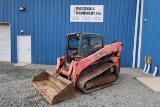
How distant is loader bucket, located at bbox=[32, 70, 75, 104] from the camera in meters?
5.66

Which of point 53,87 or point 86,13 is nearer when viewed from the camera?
point 53,87

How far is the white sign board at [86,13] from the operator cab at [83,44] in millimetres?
4125

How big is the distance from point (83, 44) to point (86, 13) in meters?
4.88

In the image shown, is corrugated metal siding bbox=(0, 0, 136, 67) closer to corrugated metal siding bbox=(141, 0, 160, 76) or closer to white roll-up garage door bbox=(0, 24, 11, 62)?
white roll-up garage door bbox=(0, 24, 11, 62)

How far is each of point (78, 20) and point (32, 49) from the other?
10.4 ft

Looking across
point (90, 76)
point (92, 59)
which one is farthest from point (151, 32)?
point (90, 76)

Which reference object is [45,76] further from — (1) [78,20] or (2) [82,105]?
(1) [78,20]

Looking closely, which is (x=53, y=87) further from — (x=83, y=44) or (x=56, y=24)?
(x=56, y=24)

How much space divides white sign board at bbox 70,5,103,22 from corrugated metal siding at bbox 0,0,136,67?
20cm

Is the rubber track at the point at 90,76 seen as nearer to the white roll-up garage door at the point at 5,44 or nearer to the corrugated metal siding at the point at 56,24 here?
the corrugated metal siding at the point at 56,24

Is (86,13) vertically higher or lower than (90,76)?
higher

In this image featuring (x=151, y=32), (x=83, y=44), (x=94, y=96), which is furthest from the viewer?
(x=151, y=32)

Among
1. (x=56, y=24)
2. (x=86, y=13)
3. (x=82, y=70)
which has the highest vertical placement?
(x=86, y=13)

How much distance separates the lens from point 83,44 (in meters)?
7.09
